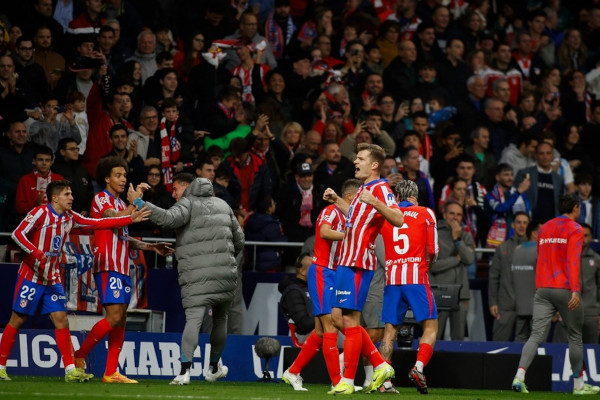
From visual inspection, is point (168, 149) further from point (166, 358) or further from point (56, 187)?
point (56, 187)

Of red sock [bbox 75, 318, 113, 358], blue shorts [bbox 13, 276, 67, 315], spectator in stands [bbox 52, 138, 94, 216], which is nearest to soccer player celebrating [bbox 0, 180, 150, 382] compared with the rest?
blue shorts [bbox 13, 276, 67, 315]

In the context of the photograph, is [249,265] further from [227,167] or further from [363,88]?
[363,88]

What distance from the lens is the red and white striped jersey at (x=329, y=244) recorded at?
12414 millimetres

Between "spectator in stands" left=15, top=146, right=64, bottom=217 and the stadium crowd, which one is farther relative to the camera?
the stadium crowd

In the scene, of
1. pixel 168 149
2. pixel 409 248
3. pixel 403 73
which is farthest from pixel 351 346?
pixel 403 73

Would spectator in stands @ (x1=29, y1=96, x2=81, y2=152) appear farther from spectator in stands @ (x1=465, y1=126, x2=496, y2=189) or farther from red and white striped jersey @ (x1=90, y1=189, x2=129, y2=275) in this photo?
spectator in stands @ (x1=465, y1=126, x2=496, y2=189)

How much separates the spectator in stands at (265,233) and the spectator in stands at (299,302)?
1825 millimetres

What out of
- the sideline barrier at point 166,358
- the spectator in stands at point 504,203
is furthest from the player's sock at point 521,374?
the spectator in stands at point 504,203

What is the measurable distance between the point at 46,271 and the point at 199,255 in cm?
167

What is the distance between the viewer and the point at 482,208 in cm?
1806

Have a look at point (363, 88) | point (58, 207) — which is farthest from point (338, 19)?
point (58, 207)

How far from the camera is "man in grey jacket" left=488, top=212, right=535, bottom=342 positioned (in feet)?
54.5

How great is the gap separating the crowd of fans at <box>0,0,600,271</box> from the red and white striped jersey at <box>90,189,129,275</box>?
2.64 meters

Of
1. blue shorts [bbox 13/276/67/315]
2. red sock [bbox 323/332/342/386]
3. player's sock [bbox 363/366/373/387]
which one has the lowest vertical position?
player's sock [bbox 363/366/373/387]
